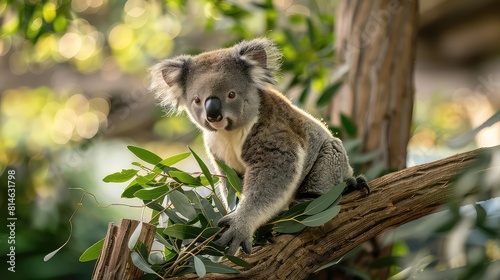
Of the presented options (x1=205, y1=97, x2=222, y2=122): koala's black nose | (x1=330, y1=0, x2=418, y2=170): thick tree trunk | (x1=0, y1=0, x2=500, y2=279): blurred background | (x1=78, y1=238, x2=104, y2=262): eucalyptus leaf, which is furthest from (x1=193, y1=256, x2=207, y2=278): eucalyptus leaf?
(x1=0, y1=0, x2=500, y2=279): blurred background

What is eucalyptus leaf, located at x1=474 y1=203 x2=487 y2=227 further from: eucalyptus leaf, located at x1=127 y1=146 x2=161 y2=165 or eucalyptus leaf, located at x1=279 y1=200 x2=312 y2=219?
eucalyptus leaf, located at x1=127 y1=146 x2=161 y2=165

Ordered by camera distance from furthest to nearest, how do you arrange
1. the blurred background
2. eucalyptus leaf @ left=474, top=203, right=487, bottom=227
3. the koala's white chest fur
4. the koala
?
the blurred background
the koala's white chest fur
the koala
eucalyptus leaf @ left=474, top=203, right=487, bottom=227

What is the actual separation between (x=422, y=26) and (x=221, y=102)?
6337mm

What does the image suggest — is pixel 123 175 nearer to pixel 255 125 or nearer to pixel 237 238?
pixel 237 238

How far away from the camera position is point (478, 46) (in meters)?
8.98

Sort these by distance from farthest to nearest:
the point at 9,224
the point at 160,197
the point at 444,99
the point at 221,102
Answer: the point at 444,99, the point at 9,224, the point at 221,102, the point at 160,197

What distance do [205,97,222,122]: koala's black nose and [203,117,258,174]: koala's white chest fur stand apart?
0.22 metres

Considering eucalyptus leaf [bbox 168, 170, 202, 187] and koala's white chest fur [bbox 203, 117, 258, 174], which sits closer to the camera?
eucalyptus leaf [bbox 168, 170, 202, 187]

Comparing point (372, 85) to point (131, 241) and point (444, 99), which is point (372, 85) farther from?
point (444, 99)

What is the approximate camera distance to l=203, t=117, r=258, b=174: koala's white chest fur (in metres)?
3.36

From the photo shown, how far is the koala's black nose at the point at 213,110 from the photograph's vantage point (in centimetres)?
318

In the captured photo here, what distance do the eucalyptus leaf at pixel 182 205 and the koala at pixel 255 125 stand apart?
1.06 ft

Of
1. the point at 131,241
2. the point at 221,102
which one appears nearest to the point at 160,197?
the point at 131,241

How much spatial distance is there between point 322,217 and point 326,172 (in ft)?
2.46
